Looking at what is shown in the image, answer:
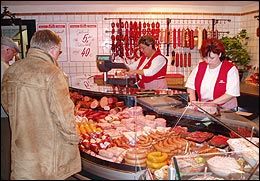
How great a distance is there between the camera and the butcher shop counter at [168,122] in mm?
2436

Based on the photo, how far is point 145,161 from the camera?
2.50 m

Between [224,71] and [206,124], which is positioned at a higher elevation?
[224,71]

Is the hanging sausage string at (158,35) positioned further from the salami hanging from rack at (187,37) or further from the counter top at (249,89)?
the counter top at (249,89)

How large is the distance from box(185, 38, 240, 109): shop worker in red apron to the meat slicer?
1.06 meters

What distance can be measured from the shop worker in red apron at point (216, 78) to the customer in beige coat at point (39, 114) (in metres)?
1.80

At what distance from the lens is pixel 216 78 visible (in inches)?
139

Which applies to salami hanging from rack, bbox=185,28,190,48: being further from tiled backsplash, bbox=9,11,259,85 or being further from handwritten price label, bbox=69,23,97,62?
handwritten price label, bbox=69,23,97,62

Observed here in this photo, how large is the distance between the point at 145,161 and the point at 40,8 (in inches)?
203

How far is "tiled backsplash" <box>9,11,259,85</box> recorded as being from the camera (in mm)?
6750

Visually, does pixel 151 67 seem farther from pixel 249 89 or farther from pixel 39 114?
pixel 39 114

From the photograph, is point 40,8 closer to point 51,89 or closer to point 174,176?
point 51,89

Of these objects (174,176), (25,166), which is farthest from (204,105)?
(25,166)

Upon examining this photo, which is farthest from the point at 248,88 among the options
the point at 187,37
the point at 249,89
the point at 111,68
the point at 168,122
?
the point at 168,122

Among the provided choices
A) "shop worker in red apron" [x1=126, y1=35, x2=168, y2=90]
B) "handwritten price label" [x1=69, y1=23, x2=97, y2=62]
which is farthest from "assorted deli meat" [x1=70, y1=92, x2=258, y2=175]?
"handwritten price label" [x1=69, y1=23, x2=97, y2=62]
